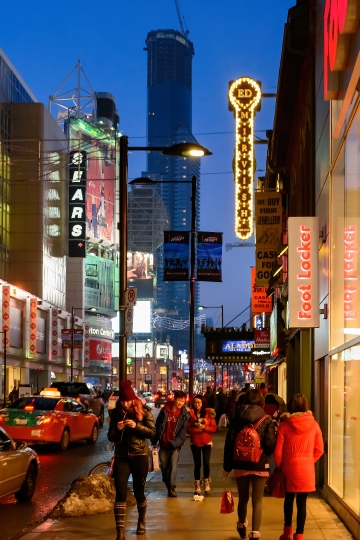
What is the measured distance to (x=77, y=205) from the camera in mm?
76938

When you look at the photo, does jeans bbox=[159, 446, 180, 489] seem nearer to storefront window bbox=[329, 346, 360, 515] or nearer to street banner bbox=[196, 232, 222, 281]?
storefront window bbox=[329, 346, 360, 515]

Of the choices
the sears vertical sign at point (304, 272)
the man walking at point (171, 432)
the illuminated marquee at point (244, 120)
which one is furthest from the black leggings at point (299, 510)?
the illuminated marquee at point (244, 120)

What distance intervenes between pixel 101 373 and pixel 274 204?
95.9 metres

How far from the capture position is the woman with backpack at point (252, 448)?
904cm

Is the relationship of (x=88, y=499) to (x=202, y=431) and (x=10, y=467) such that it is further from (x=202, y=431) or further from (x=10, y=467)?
(x=202, y=431)

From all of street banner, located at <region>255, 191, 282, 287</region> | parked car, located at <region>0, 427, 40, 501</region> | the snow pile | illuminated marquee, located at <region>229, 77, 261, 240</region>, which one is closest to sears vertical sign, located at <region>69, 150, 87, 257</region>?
illuminated marquee, located at <region>229, 77, 261, 240</region>

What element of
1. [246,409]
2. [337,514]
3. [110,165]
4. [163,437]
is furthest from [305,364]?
[110,165]

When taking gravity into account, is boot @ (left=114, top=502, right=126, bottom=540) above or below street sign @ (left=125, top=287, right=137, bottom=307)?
below

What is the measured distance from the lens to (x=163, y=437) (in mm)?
13188

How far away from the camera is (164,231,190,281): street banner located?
27.1 m

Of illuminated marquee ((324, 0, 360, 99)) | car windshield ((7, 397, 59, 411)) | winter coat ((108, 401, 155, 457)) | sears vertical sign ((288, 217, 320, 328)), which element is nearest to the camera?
illuminated marquee ((324, 0, 360, 99))

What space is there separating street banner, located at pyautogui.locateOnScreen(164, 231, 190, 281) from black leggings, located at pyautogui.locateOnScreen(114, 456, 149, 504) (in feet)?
56.1

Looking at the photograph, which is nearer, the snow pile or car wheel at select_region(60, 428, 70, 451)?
the snow pile

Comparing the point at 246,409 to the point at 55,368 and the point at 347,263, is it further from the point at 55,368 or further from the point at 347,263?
the point at 55,368
